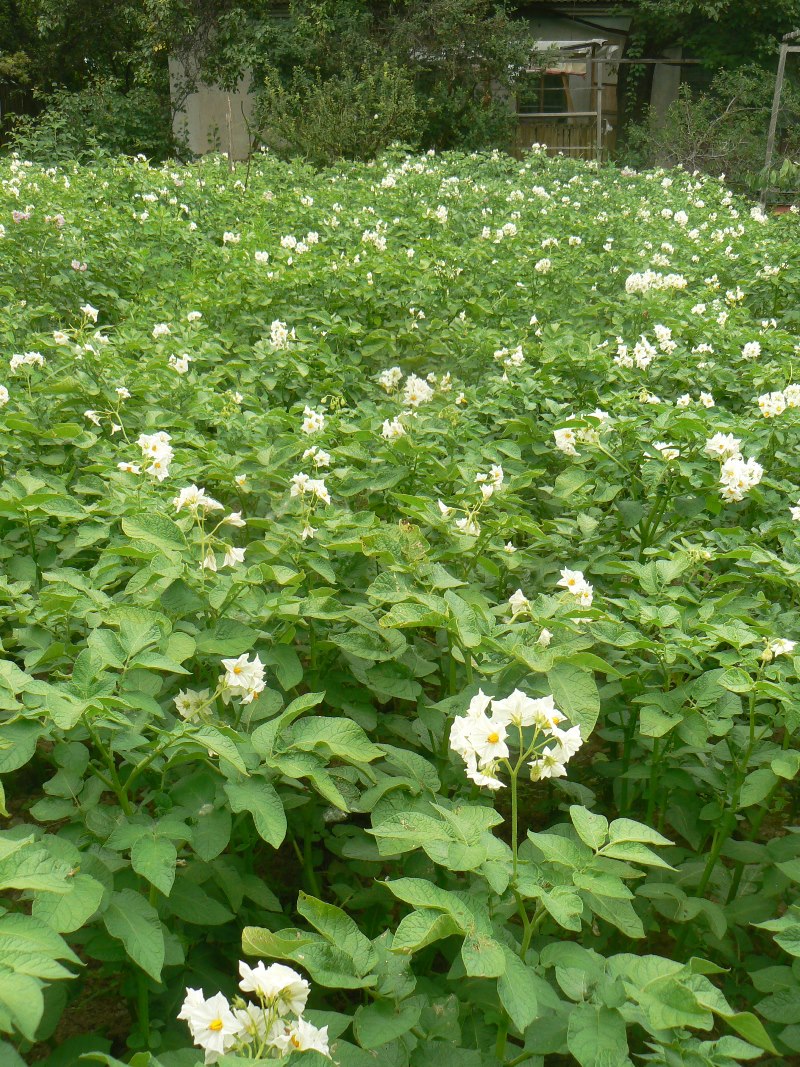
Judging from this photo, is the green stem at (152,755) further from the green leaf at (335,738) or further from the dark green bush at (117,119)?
the dark green bush at (117,119)

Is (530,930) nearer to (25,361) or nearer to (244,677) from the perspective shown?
(244,677)

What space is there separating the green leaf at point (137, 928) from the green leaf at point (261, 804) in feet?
0.63

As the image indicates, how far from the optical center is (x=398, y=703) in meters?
2.52

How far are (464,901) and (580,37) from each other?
22.5 metres

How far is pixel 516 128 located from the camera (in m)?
18.5

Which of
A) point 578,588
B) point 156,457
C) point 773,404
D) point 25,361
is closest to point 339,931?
point 578,588

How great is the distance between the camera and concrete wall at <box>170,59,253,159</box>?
1661 cm

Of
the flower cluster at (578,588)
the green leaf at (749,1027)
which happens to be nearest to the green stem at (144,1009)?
the green leaf at (749,1027)

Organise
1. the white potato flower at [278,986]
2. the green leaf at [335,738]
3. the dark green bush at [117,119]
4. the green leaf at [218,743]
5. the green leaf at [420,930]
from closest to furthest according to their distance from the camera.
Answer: the white potato flower at [278,986] → the green leaf at [420,930] → the green leaf at [218,743] → the green leaf at [335,738] → the dark green bush at [117,119]

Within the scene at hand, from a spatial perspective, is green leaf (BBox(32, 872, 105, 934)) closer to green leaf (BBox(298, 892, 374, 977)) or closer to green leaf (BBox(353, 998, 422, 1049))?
green leaf (BBox(298, 892, 374, 977))

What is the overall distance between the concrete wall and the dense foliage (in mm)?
13531

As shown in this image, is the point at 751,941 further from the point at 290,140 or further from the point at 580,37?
the point at 580,37

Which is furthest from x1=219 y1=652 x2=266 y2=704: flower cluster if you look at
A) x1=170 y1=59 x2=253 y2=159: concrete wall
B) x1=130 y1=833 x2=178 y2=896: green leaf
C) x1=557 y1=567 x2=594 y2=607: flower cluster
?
x1=170 y1=59 x2=253 y2=159: concrete wall

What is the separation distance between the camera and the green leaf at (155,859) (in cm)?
142
